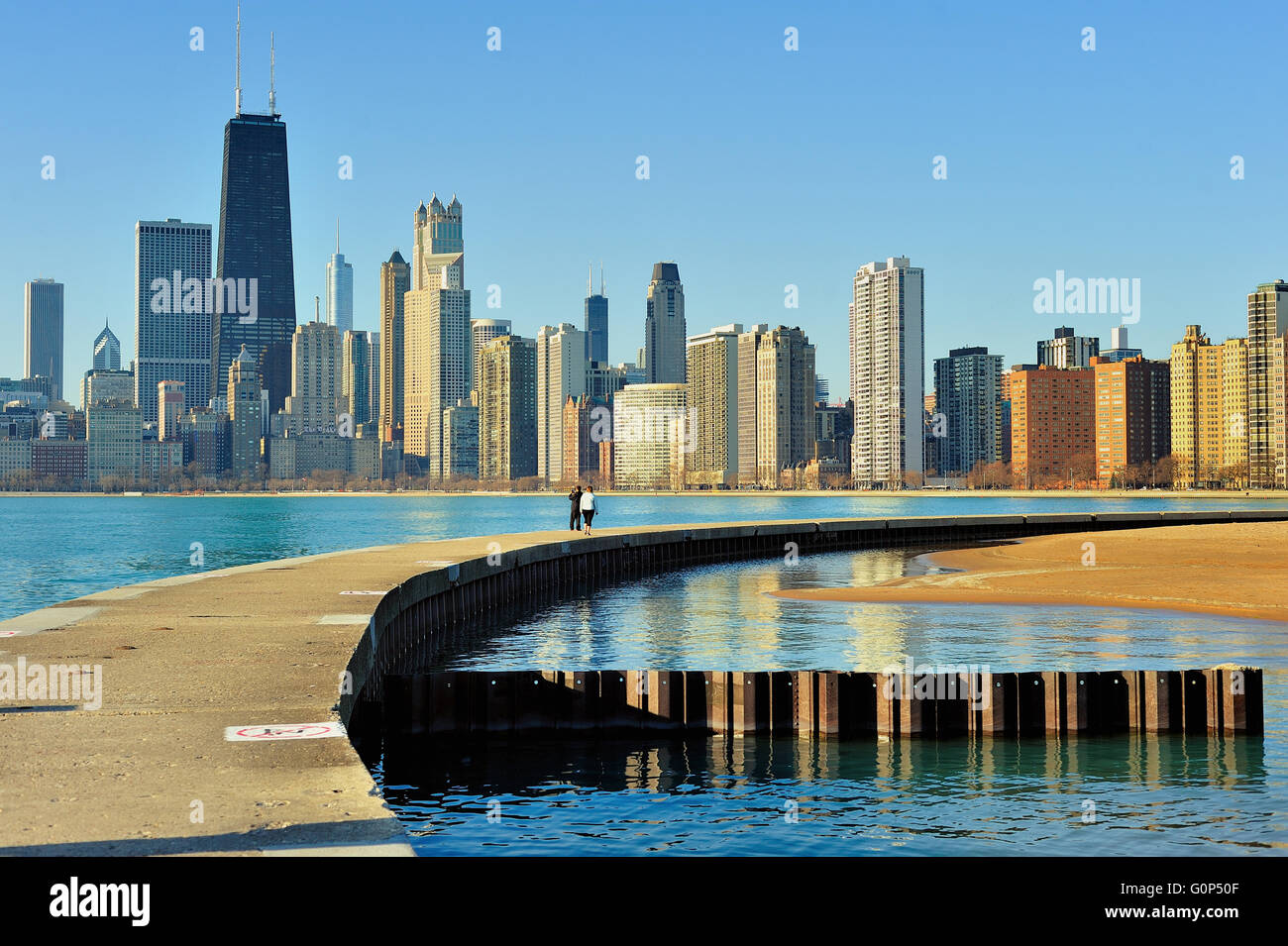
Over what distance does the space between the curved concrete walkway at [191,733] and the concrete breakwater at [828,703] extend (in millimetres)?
2108

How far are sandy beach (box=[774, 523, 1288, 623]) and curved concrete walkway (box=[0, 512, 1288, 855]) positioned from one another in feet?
84.5

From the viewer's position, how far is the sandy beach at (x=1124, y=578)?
150 ft

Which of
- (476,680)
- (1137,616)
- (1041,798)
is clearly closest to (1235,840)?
(1041,798)

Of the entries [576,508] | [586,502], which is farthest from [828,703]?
[576,508]

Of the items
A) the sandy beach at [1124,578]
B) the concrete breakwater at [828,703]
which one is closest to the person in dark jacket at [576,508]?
the sandy beach at [1124,578]

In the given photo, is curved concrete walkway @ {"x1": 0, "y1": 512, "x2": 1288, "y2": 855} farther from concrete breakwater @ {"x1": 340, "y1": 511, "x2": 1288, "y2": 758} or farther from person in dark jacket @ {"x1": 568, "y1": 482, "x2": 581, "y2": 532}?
person in dark jacket @ {"x1": 568, "y1": 482, "x2": 581, "y2": 532}

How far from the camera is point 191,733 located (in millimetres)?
14977

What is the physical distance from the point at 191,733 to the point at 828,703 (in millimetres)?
11277

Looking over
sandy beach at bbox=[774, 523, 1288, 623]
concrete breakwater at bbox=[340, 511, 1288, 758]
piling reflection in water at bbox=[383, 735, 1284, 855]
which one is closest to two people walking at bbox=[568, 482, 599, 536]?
A: concrete breakwater at bbox=[340, 511, 1288, 758]

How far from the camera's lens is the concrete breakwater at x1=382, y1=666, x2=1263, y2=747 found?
22.4m

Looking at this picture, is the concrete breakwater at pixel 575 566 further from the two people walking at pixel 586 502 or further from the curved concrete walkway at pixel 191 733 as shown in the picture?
the two people walking at pixel 586 502

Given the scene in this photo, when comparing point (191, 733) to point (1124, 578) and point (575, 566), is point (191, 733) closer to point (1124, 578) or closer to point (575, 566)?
point (575, 566)

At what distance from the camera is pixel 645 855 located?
15.2 metres
